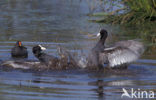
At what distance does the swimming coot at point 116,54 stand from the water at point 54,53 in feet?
0.86

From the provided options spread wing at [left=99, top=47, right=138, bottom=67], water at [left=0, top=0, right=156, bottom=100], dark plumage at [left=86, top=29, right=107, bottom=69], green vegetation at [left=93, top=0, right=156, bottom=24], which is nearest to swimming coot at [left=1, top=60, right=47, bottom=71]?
water at [left=0, top=0, right=156, bottom=100]

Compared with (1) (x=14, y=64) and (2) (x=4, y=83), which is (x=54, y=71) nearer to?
(1) (x=14, y=64)

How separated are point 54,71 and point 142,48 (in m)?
1.95

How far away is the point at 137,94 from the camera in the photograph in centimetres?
695

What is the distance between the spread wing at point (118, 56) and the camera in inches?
354

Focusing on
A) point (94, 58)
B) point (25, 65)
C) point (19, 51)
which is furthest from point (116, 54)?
point (19, 51)

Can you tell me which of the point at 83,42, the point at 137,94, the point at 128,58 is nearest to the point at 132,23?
the point at 83,42

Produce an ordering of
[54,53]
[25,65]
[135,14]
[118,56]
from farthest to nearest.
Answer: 1. [135,14]
2. [54,53]
3. [25,65]
4. [118,56]

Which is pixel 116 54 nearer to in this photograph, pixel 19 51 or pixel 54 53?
pixel 54 53

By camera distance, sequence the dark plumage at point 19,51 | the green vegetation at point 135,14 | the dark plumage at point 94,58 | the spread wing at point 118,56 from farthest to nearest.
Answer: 1. the green vegetation at point 135,14
2. the dark plumage at point 19,51
3. the dark plumage at point 94,58
4. the spread wing at point 118,56

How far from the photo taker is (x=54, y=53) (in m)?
10.6

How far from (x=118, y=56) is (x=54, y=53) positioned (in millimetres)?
2178

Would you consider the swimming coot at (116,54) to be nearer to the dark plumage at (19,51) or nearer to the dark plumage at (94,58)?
the dark plumage at (94,58)

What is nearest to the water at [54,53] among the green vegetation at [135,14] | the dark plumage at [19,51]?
Result: the dark plumage at [19,51]
